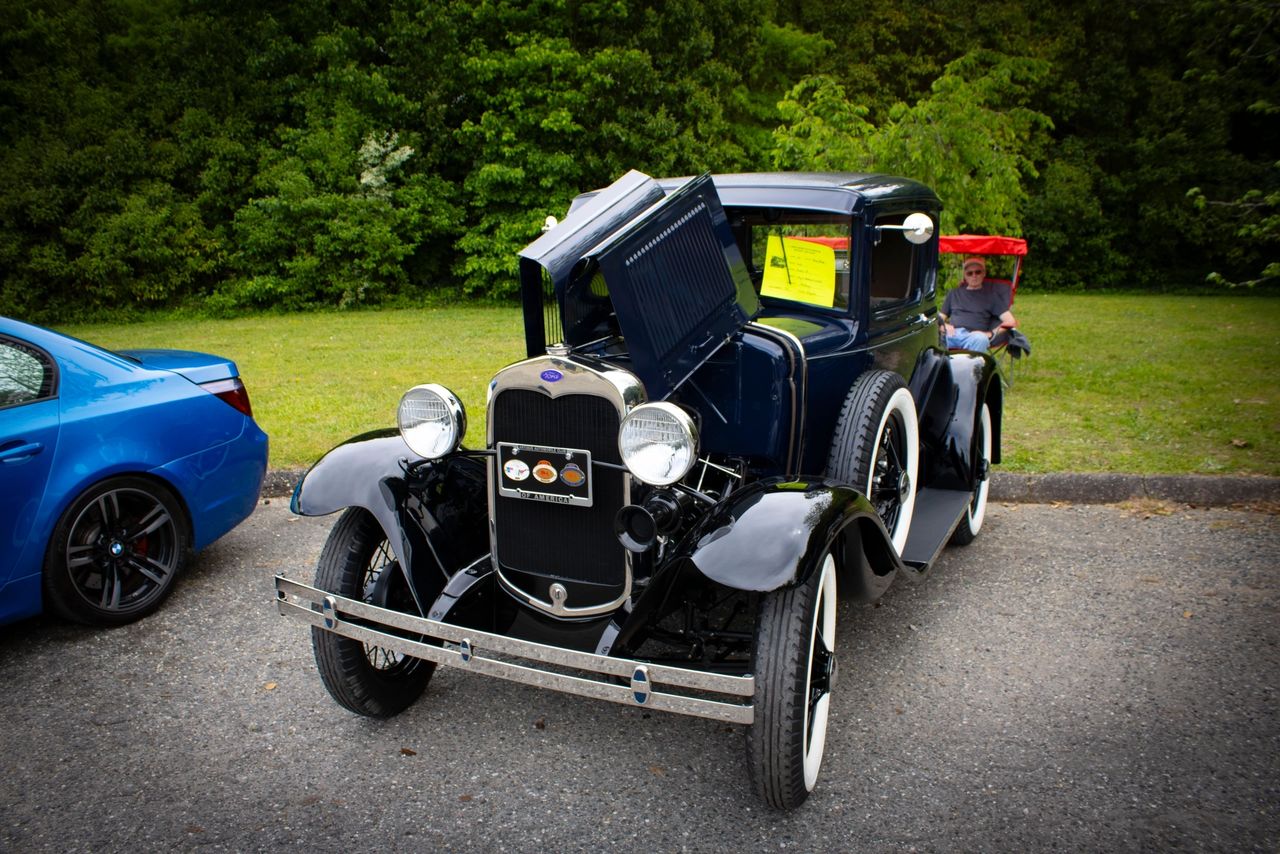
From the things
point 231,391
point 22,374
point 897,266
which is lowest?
point 231,391

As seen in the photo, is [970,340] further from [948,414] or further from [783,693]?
[783,693]

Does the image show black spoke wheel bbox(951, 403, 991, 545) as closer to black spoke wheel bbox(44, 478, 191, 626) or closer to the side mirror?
the side mirror

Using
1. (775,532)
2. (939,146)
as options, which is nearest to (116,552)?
(775,532)

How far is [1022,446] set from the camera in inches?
246

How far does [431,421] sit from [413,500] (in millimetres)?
313

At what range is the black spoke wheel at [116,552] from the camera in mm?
3670

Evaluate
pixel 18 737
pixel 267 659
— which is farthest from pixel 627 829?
pixel 18 737

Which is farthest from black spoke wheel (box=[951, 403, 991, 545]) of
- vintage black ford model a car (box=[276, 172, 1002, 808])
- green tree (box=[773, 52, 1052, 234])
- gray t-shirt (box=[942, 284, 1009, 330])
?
green tree (box=[773, 52, 1052, 234])

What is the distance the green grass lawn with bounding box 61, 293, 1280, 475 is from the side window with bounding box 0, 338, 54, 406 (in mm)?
2281

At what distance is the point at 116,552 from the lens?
12.8ft

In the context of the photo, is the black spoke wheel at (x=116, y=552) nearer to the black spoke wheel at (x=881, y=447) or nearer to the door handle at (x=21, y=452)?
the door handle at (x=21, y=452)

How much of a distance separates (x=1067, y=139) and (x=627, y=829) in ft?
71.8

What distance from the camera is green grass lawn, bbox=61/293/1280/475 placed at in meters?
6.19

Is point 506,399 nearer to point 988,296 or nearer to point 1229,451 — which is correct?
point 1229,451
